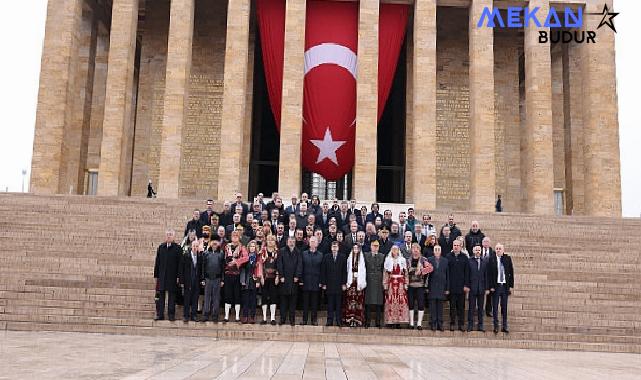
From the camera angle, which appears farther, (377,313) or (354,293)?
(377,313)

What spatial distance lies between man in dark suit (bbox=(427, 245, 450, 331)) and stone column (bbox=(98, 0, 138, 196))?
13559mm

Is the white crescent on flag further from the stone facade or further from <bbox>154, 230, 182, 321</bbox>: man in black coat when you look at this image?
<bbox>154, 230, 182, 321</bbox>: man in black coat

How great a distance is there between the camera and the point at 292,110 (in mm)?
20438

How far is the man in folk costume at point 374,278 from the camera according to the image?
31.7ft

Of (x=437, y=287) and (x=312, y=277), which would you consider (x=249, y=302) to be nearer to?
(x=312, y=277)

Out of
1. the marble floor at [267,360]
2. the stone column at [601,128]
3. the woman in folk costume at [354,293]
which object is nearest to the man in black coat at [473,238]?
the woman in folk costume at [354,293]

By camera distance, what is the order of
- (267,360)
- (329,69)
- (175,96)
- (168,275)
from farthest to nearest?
(175,96)
(329,69)
(168,275)
(267,360)

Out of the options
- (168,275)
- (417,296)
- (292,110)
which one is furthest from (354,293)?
(292,110)

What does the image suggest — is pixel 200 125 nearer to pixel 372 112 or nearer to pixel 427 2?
pixel 372 112

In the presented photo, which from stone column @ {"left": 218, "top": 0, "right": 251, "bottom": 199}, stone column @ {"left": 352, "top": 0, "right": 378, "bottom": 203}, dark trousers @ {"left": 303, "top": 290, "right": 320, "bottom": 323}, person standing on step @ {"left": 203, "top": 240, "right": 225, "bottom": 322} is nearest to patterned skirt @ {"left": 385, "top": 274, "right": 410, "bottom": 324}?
dark trousers @ {"left": 303, "top": 290, "right": 320, "bottom": 323}

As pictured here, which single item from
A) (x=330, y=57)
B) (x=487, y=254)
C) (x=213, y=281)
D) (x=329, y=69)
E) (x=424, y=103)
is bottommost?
(x=213, y=281)

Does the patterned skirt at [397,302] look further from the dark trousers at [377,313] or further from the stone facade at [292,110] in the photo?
the stone facade at [292,110]

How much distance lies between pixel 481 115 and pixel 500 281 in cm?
1208

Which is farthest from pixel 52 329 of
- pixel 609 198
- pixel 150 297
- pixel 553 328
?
pixel 609 198
